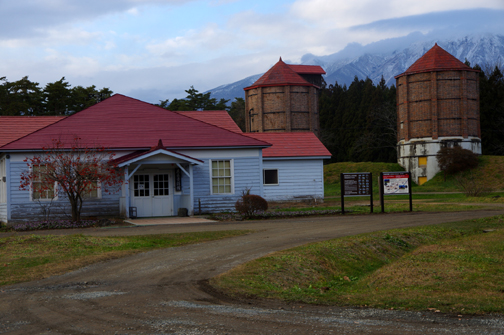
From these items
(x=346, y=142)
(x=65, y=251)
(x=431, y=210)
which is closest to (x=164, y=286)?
(x=65, y=251)

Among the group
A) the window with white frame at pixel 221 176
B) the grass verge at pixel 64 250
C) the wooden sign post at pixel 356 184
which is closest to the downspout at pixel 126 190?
the window with white frame at pixel 221 176

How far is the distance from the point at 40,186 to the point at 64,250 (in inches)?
430

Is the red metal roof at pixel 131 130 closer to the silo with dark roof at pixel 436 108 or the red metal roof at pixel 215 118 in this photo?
the red metal roof at pixel 215 118

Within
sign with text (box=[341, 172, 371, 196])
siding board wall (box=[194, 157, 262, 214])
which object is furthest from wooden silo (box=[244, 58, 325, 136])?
sign with text (box=[341, 172, 371, 196])

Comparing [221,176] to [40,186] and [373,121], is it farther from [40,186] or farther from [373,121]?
[373,121]

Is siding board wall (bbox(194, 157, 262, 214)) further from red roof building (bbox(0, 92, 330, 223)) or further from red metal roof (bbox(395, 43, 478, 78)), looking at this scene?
red metal roof (bbox(395, 43, 478, 78))

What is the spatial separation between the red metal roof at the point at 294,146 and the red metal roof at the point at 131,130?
216 inches

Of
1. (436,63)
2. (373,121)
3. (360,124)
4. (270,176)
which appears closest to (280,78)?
(436,63)

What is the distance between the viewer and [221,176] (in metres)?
23.9

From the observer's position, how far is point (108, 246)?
496 inches

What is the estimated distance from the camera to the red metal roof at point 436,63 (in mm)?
46812

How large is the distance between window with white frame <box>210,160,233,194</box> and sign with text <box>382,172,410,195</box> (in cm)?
697

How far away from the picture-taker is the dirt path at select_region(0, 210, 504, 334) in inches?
230

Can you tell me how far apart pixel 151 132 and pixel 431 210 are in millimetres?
12993
